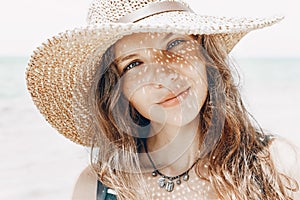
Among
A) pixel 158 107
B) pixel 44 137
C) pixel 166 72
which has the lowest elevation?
pixel 44 137

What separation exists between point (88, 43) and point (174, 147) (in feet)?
1.32

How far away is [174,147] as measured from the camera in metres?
1.50

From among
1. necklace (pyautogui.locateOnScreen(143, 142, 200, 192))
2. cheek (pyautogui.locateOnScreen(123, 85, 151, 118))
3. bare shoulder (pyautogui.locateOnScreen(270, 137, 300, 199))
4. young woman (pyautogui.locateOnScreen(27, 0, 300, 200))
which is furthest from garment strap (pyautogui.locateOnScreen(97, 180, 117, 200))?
bare shoulder (pyautogui.locateOnScreen(270, 137, 300, 199))

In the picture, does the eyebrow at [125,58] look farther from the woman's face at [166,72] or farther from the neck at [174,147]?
the neck at [174,147]

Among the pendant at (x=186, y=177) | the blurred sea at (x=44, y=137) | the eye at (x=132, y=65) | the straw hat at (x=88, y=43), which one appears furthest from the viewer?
the blurred sea at (x=44, y=137)

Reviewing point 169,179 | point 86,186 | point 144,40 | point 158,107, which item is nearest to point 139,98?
point 158,107

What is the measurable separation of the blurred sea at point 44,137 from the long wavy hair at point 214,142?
14 cm

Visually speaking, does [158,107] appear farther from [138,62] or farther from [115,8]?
[115,8]

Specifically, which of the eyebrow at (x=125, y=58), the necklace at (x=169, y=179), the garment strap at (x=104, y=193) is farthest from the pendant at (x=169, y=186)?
the eyebrow at (x=125, y=58)

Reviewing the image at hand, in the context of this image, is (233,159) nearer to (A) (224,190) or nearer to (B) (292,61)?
(A) (224,190)

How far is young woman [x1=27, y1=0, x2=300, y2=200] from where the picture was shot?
133cm

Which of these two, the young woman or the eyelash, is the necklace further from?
the eyelash

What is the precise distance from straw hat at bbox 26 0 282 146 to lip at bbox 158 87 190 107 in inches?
6.9

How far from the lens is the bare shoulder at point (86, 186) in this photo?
1.59 meters
